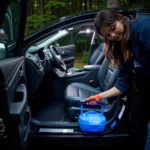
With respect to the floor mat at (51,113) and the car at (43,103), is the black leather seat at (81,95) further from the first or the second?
the floor mat at (51,113)

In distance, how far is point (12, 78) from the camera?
5.80 ft

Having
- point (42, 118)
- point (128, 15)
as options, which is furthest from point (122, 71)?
point (42, 118)

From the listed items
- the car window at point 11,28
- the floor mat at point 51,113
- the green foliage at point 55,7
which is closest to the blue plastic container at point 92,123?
the floor mat at point 51,113

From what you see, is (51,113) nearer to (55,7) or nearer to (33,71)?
(33,71)

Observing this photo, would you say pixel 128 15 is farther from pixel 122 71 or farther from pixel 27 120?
pixel 27 120

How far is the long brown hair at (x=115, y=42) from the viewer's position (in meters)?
1.81

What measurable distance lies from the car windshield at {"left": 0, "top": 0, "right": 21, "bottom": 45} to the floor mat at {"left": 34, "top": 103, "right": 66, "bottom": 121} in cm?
111

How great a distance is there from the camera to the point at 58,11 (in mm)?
12633

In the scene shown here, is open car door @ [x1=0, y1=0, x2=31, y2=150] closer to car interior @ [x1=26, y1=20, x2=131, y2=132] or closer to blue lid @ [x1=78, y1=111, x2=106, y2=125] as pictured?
car interior @ [x1=26, y1=20, x2=131, y2=132]

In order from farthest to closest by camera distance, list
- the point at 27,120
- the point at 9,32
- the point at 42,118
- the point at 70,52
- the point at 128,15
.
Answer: the point at 70,52
the point at 42,118
the point at 128,15
the point at 27,120
the point at 9,32

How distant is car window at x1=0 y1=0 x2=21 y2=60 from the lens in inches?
72.5

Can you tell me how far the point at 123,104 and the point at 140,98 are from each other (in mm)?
232

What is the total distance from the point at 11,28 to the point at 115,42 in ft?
2.91

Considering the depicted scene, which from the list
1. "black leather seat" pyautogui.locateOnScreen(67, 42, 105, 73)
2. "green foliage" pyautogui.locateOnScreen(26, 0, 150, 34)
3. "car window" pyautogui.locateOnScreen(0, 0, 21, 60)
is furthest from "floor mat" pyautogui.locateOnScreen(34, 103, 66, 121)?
"green foliage" pyautogui.locateOnScreen(26, 0, 150, 34)
